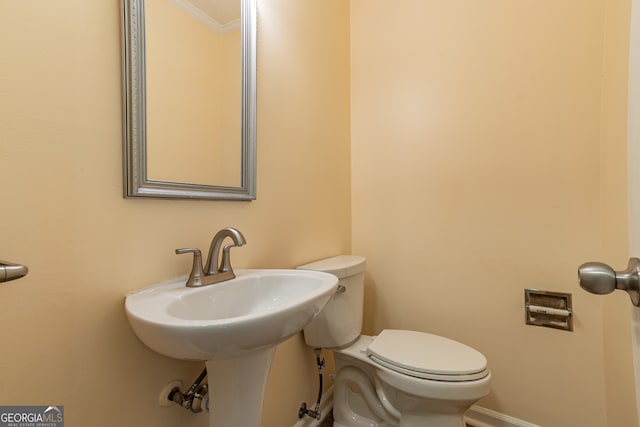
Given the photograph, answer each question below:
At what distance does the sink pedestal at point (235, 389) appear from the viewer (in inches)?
26.3

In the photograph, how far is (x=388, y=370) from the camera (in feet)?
3.33

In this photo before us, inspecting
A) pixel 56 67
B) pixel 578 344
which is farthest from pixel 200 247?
pixel 578 344

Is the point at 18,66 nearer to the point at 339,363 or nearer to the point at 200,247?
the point at 200,247

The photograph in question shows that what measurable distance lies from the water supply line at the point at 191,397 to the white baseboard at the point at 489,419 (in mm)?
1252

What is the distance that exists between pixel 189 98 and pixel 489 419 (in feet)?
5.89

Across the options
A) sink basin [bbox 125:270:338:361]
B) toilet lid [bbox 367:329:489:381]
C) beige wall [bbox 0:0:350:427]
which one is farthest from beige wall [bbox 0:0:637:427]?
toilet lid [bbox 367:329:489:381]

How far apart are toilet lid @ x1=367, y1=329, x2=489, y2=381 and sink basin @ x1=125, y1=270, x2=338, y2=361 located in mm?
510

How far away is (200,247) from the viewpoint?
82 cm

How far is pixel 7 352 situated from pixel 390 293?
4.58 ft

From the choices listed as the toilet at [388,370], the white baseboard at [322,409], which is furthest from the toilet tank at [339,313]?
the white baseboard at [322,409]

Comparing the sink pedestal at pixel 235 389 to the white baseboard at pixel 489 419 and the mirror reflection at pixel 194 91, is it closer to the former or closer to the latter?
the mirror reflection at pixel 194 91

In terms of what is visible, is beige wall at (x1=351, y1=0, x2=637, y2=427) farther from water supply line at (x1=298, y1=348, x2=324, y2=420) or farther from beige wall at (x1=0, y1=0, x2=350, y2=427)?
beige wall at (x1=0, y1=0, x2=350, y2=427)

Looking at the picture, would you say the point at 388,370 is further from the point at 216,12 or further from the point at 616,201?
the point at 216,12

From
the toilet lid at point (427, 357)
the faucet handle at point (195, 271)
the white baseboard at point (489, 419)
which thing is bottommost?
the white baseboard at point (489, 419)
